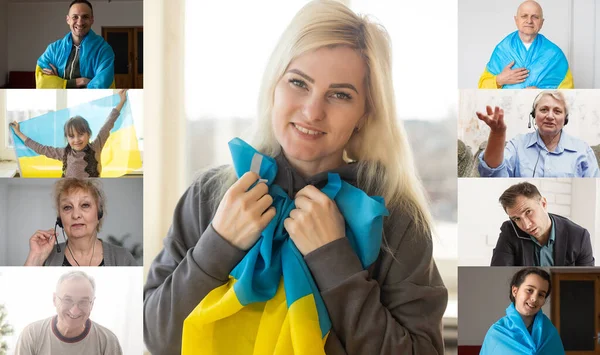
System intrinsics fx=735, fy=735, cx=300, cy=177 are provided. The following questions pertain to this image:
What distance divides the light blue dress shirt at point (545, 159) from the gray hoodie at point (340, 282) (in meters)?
0.53

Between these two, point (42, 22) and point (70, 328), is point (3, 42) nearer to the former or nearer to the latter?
point (42, 22)

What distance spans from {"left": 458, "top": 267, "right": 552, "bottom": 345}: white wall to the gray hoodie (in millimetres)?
659

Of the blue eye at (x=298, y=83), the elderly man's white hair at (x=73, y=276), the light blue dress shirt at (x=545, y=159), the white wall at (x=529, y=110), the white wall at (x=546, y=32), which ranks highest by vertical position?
the white wall at (x=546, y=32)

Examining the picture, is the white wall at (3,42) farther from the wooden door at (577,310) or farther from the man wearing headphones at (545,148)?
the wooden door at (577,310)

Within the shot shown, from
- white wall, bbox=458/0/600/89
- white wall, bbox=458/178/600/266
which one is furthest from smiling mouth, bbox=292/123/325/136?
white wall, bbox=458/0/600/89

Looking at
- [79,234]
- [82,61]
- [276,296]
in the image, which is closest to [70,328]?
→ [79,234]

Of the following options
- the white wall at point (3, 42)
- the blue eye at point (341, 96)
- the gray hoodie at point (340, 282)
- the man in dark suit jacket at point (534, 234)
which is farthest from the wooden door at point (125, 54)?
the man in dark suit jacket at point (534, 234)

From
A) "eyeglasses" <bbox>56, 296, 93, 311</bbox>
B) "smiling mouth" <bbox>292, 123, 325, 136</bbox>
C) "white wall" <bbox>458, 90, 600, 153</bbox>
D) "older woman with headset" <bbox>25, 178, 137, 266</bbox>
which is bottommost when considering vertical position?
"eyeglasses" <bbox>56, 296, 93, 311</bbox>

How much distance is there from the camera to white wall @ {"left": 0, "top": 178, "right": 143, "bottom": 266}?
296 centimetres

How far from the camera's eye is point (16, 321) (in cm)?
294

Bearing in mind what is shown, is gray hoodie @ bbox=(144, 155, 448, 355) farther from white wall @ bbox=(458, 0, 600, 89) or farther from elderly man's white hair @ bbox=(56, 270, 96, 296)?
white wall @ bbox=(458, 0, 600, 89)

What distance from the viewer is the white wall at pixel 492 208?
9.60ft

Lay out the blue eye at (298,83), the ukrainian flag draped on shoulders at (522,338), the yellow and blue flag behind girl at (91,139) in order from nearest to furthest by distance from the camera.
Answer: the blue eye at (298,83) → the yellow and blue flag behind girl at (91,139) → the ukrainian flag draped on shoulders at (522,338)

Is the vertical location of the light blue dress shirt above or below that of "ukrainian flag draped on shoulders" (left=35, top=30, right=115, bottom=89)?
below
